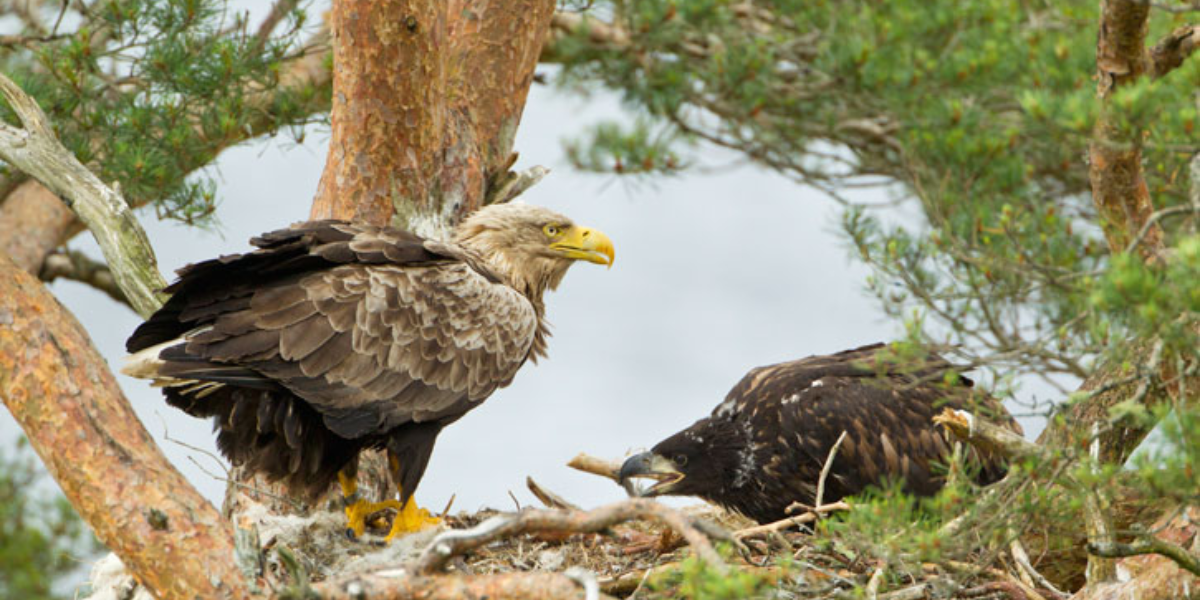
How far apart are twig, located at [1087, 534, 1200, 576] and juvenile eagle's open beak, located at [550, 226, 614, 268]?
261 centimetres

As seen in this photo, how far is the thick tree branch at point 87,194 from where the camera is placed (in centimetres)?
469

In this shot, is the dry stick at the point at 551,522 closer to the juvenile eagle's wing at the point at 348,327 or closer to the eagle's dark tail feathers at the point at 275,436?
the juvenile eagle's wing at the point at 348,327

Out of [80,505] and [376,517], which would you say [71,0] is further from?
[80,505]

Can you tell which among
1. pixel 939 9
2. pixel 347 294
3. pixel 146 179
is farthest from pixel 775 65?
pixel 347 294

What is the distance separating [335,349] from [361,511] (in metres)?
0.90

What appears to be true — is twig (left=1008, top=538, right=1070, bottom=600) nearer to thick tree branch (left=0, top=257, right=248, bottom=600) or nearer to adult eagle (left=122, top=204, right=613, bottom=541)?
adult eagle (left=122, top=204, right=613, bottom=541)

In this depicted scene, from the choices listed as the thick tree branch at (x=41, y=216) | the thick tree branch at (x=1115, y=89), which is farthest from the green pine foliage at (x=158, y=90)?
the thick tree branch at (x=1115, y=89)

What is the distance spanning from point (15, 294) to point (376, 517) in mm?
1825

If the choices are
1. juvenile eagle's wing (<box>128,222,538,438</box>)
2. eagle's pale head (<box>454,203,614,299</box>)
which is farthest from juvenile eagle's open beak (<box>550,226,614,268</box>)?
juvenile eagle's wing (<box>128,222,538,438</box>)

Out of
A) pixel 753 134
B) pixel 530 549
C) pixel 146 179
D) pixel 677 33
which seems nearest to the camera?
pixel 530 549

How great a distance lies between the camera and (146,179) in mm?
6332

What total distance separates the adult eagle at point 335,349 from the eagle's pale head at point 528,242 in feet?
1.17

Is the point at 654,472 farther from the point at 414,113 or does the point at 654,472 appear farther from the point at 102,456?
the point at 102,456

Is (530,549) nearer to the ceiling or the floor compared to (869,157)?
nearer to the floor
